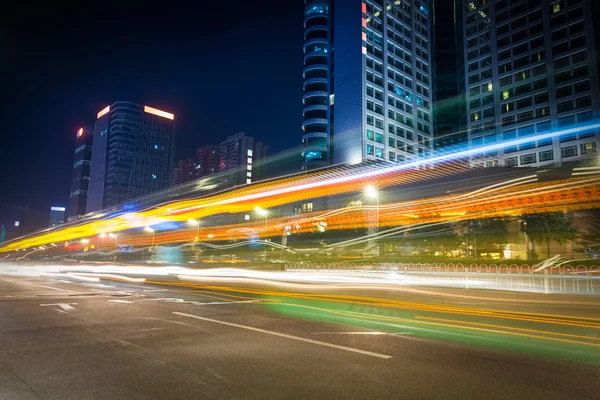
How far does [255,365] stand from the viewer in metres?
6.21

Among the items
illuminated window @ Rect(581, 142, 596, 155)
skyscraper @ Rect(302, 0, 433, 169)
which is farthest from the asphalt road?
illuminated window @ Rect(581, 142, 596, 155)

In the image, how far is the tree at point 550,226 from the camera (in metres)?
45.8

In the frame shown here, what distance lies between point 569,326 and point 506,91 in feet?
308

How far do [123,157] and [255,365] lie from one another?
198 meters

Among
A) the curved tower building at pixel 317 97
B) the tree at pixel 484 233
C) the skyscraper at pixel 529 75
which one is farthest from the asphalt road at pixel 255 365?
the curved tower building at pixel 317 97

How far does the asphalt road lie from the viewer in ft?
16.6

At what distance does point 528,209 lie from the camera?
138 ft

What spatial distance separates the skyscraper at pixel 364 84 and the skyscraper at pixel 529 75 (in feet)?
41.0

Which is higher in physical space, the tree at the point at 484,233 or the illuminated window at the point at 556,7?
the illuminated window at the point at 556,7

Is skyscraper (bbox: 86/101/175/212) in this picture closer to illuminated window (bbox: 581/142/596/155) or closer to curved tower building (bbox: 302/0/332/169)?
curved tower building (bbox: 302/0/332/169)

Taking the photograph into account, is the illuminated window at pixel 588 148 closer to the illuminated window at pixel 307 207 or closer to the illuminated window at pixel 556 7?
the illuminated window at pixel 556 7

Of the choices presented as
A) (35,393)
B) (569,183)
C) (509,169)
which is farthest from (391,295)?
(509,169)

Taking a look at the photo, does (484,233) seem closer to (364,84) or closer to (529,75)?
(364,84)

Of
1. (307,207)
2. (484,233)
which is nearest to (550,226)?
(484,233)
